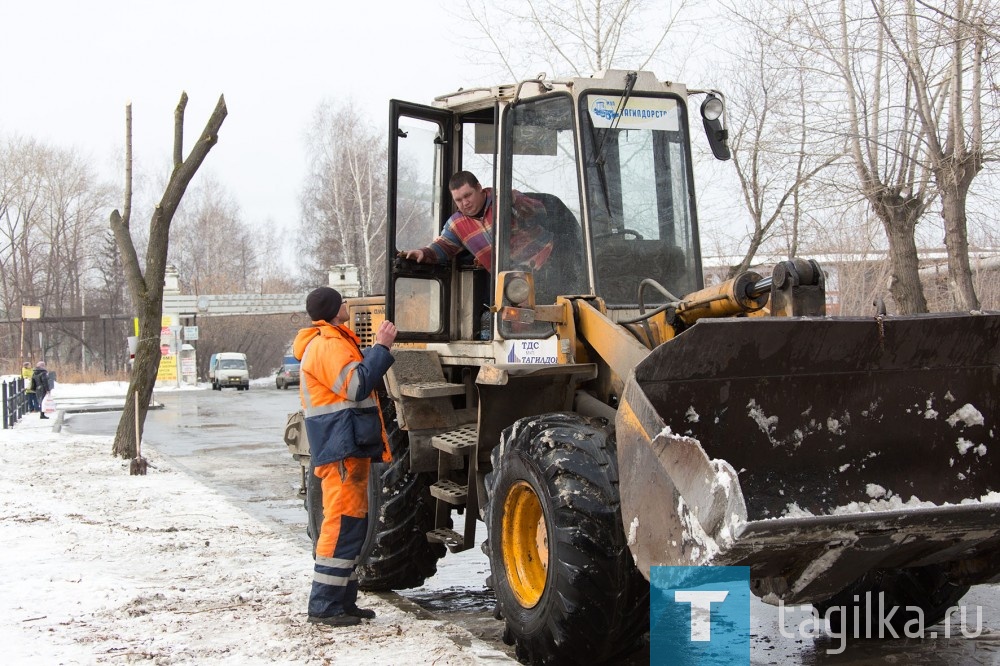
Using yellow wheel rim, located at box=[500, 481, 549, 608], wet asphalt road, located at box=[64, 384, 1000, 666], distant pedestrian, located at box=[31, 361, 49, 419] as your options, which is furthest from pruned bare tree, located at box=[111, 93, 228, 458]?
distant pedestrian, located at box=[31, 361, 49, 419]

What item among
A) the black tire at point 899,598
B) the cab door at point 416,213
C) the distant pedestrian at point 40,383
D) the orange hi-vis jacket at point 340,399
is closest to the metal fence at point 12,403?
the distant pedestrian at point 40,383

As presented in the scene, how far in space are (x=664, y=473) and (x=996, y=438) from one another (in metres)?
1.84

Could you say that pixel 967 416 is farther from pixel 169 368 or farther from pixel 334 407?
pixel 169 368

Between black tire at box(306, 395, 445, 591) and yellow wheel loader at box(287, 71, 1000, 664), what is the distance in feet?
0.06

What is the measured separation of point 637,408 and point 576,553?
2.32 feet

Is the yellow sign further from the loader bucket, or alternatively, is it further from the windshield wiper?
the loader bucket

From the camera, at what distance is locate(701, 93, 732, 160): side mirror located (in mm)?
6297

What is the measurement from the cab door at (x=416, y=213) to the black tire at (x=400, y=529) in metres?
0.76

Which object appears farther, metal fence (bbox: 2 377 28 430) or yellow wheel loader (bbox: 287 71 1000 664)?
metal fence (bbox: 2 377 28 430)

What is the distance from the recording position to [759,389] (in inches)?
187

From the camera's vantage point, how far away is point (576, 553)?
15.1ft

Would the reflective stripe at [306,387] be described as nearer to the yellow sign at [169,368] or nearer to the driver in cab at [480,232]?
the driver in cab at [480,232]

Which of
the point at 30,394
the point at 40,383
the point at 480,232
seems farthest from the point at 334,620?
the point at 30,394

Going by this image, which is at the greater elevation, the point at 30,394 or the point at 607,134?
the point at 607,134
